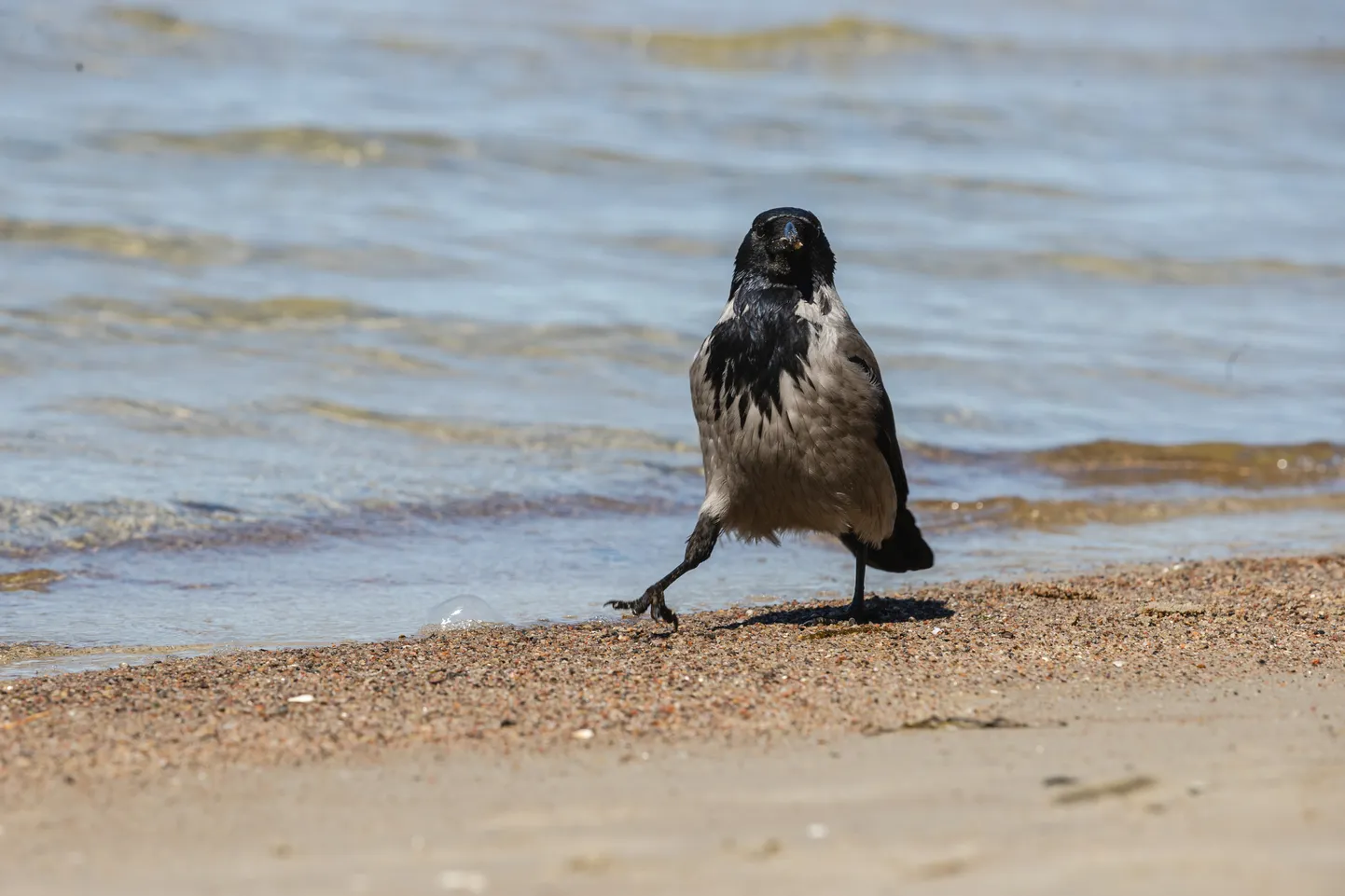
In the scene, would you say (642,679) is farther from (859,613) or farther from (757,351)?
(859,613)

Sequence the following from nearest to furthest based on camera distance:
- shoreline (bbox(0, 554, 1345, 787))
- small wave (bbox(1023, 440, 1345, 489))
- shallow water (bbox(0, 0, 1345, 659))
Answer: shoreline (bbox(0, 554, 1345, 787))
shallow water (bbox(0, 0, 1345, 659))
small wave (bbox(1023, 440, 1345, 489))

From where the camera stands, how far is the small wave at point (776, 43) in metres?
22.9

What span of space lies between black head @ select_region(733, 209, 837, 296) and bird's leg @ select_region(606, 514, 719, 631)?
848mm

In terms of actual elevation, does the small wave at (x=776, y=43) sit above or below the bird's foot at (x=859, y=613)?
above

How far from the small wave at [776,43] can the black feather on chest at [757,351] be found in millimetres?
17203

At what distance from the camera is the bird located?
5.79 m

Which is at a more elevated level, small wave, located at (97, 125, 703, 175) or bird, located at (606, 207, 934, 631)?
small wave, located at (97, 125, 703, 175)

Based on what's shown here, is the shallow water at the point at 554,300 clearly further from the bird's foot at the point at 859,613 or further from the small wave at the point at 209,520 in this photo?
the bird's foot at the point at 859,613

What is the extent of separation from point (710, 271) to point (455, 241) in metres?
2.08

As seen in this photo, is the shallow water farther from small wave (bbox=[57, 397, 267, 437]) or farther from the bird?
the bird

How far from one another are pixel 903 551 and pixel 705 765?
2.78 m

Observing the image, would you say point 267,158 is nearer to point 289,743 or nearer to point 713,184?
point 713,184

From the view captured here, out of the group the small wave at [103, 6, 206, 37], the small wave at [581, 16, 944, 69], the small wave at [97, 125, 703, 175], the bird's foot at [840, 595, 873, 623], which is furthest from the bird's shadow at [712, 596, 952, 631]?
the small wave at [581, 16, 944, 69]

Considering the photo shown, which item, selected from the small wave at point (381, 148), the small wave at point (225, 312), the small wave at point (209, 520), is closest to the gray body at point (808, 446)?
the small wave at point (209, 520)
